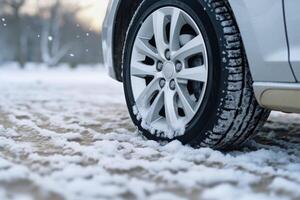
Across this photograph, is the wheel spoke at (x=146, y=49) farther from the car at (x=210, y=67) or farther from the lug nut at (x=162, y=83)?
the lug nut at (x=162, y=83)

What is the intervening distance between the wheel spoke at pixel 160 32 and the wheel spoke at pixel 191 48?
14 centimetres

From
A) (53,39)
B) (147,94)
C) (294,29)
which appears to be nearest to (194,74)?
(147,94)

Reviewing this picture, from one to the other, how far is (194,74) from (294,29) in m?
0.66

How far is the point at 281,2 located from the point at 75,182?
123 centimetres

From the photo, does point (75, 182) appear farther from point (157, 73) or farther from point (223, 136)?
point (157, 73)

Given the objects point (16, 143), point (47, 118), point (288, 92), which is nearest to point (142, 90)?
point (16, 143)

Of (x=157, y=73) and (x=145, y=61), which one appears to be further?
(x=145, y=61)

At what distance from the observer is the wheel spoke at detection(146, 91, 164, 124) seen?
2944 millimetres

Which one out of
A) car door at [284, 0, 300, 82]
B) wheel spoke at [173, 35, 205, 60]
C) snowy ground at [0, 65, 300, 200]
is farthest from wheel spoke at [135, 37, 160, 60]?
car door at [284, 0, 300, 82]

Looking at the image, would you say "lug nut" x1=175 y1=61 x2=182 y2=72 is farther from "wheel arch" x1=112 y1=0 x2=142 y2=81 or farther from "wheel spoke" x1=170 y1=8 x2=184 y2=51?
"wheel arch" x1=112 y1=0 x2=142 y2=81

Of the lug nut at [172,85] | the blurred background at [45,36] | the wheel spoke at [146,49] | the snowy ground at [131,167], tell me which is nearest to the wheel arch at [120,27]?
the wheel spoke at [146,49]

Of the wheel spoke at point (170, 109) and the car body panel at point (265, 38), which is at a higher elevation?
the car body panel at point (265, 38)

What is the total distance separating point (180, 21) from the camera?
279cm

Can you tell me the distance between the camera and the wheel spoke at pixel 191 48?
8.65 ft
